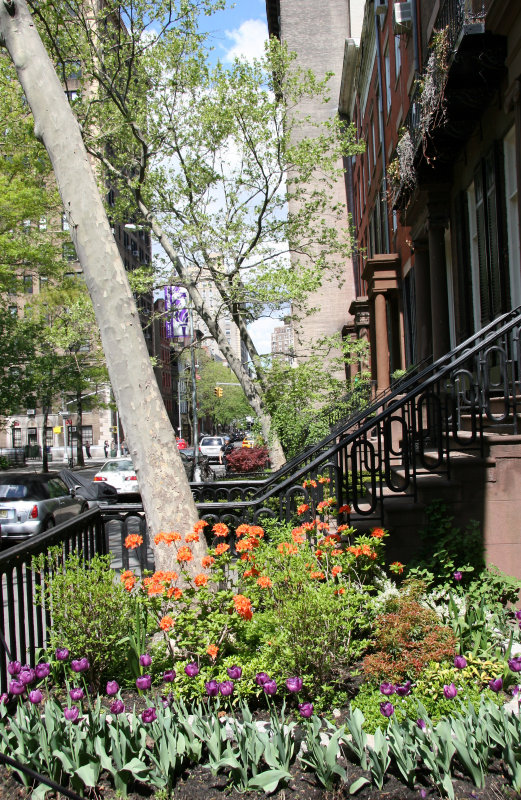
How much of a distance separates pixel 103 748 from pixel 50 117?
4.93 m

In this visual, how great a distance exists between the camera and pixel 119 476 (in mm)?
24797

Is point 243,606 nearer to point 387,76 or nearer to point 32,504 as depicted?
point 32,504

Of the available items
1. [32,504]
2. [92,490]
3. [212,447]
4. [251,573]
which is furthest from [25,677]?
[212,447]

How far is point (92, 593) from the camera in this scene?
407 cm

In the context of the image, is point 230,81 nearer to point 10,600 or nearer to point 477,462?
point 477,462

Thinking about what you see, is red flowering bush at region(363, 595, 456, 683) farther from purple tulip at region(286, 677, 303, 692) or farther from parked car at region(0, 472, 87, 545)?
parked car at region(0, 472, 87, 545)

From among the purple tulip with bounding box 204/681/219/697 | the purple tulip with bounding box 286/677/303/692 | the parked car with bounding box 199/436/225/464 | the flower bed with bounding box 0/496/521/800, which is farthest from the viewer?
the parked car with bounding box 199/436/225/464

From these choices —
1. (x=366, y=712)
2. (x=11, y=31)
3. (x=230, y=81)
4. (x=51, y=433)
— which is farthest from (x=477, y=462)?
(x=51, y=433)

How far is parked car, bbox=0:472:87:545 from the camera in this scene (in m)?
13.3

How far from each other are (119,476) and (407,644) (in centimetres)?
2196

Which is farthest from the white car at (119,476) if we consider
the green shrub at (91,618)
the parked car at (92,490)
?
the green shrub at (91,618)

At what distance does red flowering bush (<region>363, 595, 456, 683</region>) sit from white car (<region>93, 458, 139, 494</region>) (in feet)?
68.1

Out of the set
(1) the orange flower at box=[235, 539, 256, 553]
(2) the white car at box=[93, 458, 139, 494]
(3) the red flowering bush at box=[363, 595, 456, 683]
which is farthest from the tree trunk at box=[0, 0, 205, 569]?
(2) the white car at box=[93, 458, 139, 494]

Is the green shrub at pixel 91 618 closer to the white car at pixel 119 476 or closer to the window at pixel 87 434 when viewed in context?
the white car at pixel 119 476
